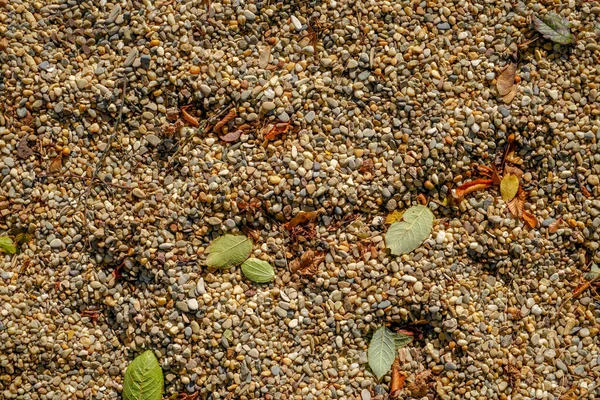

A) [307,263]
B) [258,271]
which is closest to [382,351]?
[307,263]

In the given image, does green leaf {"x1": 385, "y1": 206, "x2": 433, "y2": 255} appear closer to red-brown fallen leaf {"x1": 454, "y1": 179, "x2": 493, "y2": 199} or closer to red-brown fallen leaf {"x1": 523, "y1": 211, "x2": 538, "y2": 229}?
red-brown fallen leaf {"x1": 454, "y1": 179, "x2": 493, "y2": 199}

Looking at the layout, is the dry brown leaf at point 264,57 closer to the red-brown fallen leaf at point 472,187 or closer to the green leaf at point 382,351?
the red-brown fallen leaf at point 472,187

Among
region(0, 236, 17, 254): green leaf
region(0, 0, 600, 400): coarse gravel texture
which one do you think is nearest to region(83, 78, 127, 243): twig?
region(0, 0, 600, 400): coarse gravel texture

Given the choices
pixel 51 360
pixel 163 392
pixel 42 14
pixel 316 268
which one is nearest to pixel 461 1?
pixel 316 268

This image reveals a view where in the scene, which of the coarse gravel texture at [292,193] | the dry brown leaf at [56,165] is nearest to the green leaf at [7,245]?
Result: the coarse gravel texture at [292,193]

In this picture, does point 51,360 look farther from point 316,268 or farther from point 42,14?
point 42,14
